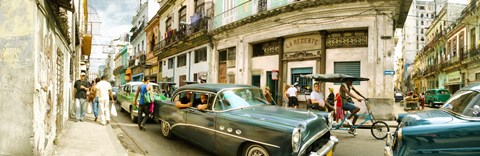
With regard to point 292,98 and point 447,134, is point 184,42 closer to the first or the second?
point 292,98

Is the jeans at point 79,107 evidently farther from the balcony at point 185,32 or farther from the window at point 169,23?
the window at point 169,23

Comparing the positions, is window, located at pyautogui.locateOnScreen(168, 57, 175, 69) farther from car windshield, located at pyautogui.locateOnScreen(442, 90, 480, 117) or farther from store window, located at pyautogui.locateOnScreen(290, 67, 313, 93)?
car windshield, located at pyautogui.locateOnScreen(442, 90, 480, 117)

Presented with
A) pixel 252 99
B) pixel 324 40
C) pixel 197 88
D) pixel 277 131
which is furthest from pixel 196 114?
pixel 324 40

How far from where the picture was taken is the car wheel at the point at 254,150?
440 centimetres

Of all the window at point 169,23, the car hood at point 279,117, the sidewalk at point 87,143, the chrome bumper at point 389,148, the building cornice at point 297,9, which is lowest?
the sidewalk at point 87,143

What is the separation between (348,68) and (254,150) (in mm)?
9413

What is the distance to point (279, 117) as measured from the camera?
461 centimetres

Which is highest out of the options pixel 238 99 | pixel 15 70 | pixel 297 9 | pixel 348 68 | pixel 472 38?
pixel 472 38

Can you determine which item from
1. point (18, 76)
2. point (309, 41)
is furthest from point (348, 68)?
point (18, 76)

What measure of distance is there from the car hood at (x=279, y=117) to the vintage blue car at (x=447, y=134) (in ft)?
4.24

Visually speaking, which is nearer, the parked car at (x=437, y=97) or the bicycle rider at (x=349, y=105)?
the bicycle rider at (x=349, y=105)

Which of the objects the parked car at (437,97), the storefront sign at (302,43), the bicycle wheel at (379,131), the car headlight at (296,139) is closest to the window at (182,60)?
the storefront sign at (302,43)

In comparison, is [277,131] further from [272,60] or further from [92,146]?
[272,60]

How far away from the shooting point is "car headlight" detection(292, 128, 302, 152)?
404 cm
